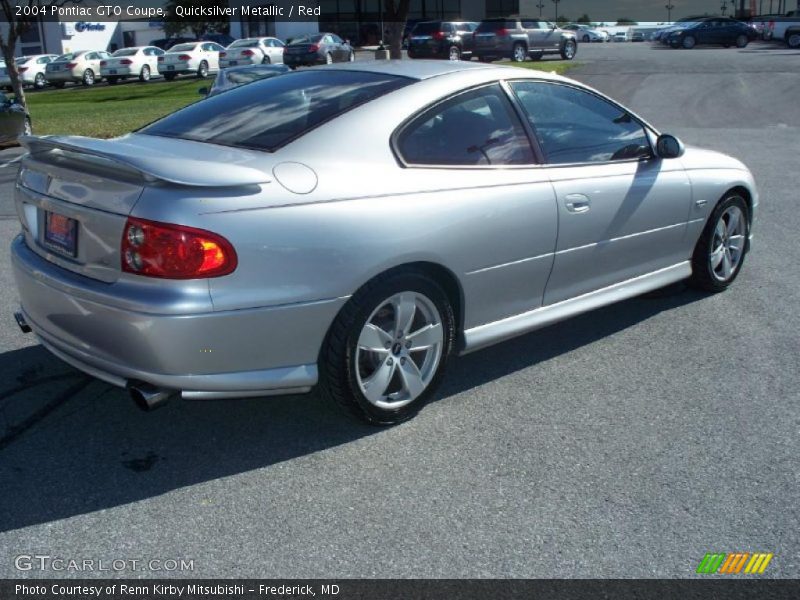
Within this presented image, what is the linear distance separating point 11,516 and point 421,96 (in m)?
2.56

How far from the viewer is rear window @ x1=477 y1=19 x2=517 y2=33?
3869cm

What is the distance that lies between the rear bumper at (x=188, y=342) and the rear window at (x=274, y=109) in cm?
84

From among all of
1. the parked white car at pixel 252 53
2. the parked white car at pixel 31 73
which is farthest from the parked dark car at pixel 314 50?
the parked white car at pixel 31 73

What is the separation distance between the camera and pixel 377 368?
4.21 m

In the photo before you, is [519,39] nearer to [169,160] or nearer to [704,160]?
[704,160]

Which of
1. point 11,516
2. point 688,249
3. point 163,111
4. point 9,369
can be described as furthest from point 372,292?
point 163,111

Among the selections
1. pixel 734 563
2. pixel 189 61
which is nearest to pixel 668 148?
pixel 734 563

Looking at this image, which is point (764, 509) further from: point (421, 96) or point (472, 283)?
point (421, 96)

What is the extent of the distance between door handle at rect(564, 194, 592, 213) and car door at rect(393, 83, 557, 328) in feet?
0.41

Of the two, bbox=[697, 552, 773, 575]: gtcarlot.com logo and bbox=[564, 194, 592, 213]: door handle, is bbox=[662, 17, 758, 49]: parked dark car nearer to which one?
bbox=[564, 194, 592, 213]: door handle

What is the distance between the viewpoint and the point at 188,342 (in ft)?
11.8

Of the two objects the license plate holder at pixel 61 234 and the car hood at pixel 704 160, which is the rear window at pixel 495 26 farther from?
the license plate holder at pixel 61 234

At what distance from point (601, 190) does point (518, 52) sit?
3557 cm

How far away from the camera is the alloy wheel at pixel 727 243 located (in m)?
6.22
